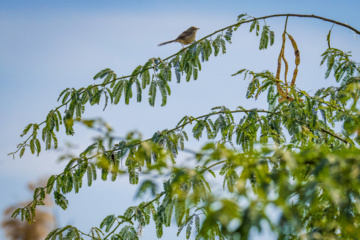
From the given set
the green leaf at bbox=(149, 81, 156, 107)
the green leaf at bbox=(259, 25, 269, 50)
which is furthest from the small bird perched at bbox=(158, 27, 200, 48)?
the green leaf at bbox=(149, 81, 156, 107)

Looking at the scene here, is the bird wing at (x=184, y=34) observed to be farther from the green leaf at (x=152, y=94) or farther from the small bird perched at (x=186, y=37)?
the green leaf at (x=152, y=94)

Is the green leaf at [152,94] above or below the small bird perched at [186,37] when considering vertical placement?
below

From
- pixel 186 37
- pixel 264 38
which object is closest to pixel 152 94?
pixel 264 38

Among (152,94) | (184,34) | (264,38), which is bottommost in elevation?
(152,94)

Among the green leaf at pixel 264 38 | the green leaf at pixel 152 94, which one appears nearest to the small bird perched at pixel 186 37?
the green leaf at pixel 264 38

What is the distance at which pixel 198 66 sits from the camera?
3318mm

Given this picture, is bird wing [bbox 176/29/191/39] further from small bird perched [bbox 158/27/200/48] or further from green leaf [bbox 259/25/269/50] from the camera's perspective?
green leaf [bbox 259/25/269/50]

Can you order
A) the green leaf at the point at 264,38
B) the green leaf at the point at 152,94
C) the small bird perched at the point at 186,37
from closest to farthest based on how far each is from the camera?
the green leaf at the point at 152,94 < the green leaf at the point at 264,38 < the small bird perched at the point at 186,37

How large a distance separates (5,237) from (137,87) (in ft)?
13.5

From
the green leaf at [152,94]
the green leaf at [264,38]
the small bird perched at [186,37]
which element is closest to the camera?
the green leaf at [152,94]

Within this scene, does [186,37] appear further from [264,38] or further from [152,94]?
[152,94]

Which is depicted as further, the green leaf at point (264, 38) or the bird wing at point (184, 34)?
the bird wing at point (184, 34)

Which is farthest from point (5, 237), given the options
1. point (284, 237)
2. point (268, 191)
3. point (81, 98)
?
point (268, 191)

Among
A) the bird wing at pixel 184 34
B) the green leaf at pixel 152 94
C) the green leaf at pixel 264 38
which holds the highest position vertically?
the bird wing at pixel 184 34
